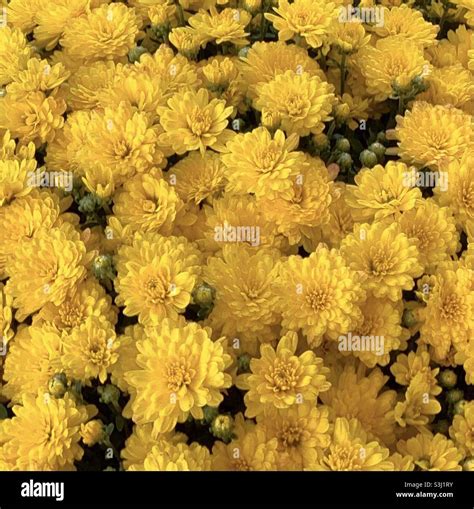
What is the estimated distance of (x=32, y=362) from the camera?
178cm

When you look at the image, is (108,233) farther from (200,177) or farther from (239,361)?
(239,361)

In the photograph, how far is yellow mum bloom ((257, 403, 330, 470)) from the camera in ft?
5.41

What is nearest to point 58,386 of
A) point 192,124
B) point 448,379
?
point 192,124

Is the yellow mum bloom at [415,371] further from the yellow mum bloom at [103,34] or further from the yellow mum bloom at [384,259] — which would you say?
the yellow mum bloom at [103,34]

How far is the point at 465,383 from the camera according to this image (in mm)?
1827

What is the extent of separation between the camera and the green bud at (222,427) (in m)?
1.62

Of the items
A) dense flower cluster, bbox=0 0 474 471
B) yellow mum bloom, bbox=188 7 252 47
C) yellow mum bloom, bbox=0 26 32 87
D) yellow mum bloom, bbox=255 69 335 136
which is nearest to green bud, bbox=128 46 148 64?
dense flower cluster, bbox=0 0 474 471

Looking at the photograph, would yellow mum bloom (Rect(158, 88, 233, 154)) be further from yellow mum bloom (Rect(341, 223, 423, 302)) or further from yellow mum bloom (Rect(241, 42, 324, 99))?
yellow mum bloom (Rect(341, 223, 423, 302))

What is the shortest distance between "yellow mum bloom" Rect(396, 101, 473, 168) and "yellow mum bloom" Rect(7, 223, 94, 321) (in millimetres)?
886

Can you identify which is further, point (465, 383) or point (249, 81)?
point (249, 81)
